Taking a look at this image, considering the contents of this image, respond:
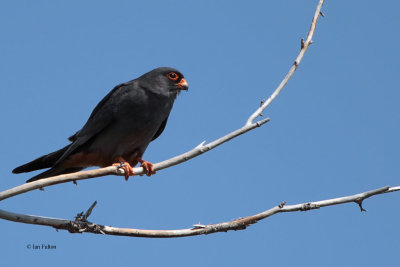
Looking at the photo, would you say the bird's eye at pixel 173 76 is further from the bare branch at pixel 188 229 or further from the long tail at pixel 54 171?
the bare branch at pixel 188 229

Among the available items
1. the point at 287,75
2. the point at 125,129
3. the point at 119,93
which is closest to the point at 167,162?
the point at 287,75

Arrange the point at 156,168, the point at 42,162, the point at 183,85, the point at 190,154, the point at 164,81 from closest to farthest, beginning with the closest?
1. the point at 190,154
2. the point at 156,168
3. the point at 42,162
4. the point at 164,81
5. the point at 183,85

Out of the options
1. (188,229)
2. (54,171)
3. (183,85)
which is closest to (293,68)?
(188,229)

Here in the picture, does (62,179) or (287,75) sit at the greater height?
(287,75)

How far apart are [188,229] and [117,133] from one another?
109 inches

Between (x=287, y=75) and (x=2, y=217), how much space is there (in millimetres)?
3273

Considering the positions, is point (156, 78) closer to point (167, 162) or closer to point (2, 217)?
point (167, 162)

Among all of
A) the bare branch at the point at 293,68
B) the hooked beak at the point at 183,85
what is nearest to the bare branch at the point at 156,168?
the bare branch at the point at 293,68

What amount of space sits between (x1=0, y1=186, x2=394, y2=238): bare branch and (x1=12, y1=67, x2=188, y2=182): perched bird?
2.25 metres

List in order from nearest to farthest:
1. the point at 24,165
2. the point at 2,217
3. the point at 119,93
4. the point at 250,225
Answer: the point at 2,217, the point at 250,225, the point at 24,165, the point at 119,93

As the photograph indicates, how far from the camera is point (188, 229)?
205 inches

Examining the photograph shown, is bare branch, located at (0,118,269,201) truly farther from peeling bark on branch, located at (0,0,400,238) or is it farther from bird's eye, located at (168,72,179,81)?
bird's eye, located at (168,72,179,81)

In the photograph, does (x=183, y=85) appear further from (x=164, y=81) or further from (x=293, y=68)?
(x=293, y=68)

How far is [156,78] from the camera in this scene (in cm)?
809
